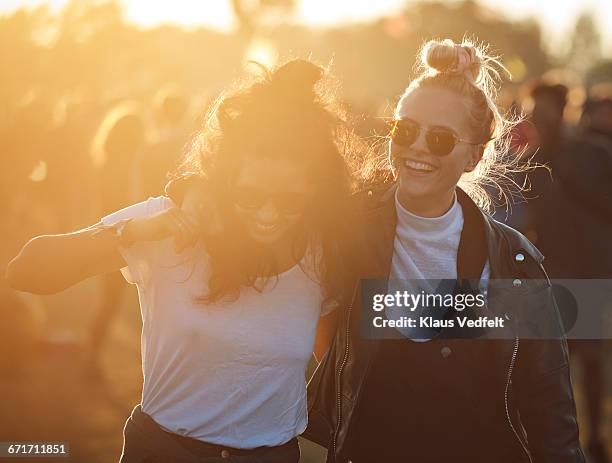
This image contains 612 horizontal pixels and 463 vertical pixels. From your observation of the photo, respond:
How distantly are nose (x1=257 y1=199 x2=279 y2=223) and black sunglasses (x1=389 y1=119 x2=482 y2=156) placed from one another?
80cm

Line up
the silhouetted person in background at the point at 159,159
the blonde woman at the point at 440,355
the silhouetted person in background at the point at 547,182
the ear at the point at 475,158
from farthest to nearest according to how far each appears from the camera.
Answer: the silhouetted person in background at the point at 159,159
the silhouetted person in background at the point at 547,182
the ear at the point at 475,158
the blonde woman at the point at 440,355

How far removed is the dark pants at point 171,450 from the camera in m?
2.91

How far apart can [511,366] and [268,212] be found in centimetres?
106

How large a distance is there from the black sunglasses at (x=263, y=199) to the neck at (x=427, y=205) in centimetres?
72

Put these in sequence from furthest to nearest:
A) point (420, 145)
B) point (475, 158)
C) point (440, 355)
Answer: point (475, 158) → point (420, 145) → point (440, 355)

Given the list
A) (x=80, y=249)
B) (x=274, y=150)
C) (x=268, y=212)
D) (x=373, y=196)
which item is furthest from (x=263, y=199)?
(x=373, y=196)

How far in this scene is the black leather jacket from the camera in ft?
11.1

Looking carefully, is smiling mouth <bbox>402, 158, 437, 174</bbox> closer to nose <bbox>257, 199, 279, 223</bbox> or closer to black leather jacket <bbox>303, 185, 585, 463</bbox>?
black leather jacket <bbox>303, 185, 585, 463</bbox>

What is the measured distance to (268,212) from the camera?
2.89m

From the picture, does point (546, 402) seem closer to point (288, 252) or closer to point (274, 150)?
point (288, 252)

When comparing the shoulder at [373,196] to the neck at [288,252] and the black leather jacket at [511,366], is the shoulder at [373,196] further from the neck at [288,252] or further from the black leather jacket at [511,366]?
the neck at [288,252]

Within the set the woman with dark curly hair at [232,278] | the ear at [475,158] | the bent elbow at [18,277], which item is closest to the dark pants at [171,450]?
the woman with dark curly hair at [232,278]

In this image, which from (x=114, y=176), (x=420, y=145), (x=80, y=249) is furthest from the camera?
(x=114, y=176)


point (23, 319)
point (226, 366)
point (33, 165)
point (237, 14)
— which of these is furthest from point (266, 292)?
point (237, 14)
